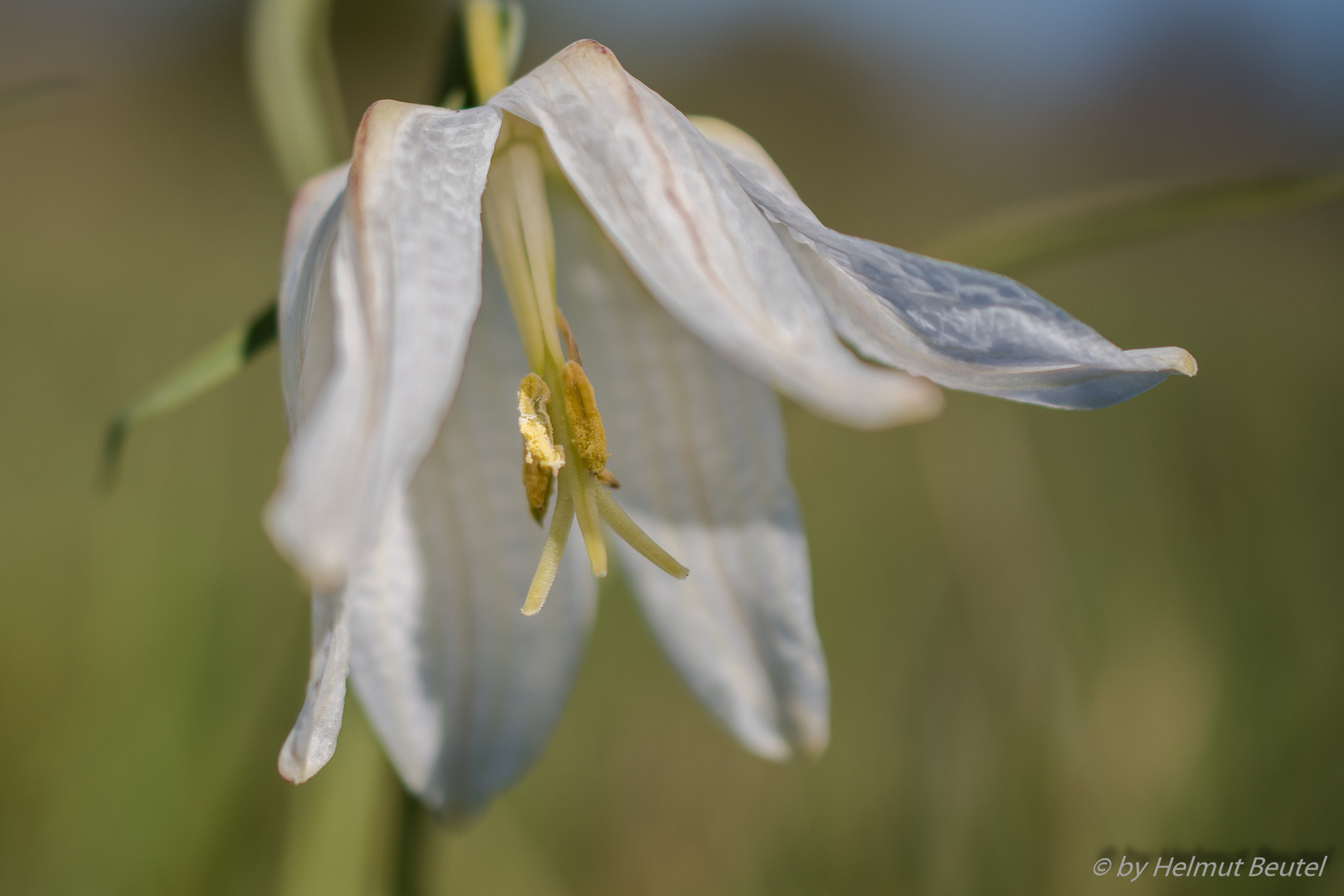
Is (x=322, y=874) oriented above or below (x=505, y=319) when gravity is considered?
below

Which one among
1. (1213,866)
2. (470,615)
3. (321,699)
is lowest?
(1213,866)

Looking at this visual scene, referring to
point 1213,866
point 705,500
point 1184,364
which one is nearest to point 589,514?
point 705,500

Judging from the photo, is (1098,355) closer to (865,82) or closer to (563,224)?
(563,224)

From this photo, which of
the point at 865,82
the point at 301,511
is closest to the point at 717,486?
the point at 301,511

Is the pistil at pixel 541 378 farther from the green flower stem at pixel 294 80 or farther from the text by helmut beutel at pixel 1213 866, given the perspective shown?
the text by helmut beutel at pixel 1213 866


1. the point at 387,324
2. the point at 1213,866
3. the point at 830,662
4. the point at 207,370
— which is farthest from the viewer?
the point at 830,662

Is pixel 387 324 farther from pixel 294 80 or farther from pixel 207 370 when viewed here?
pixel 294 80

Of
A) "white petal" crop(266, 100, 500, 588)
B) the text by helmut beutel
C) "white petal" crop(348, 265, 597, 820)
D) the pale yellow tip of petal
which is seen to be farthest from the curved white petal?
the text by helmut beutel
